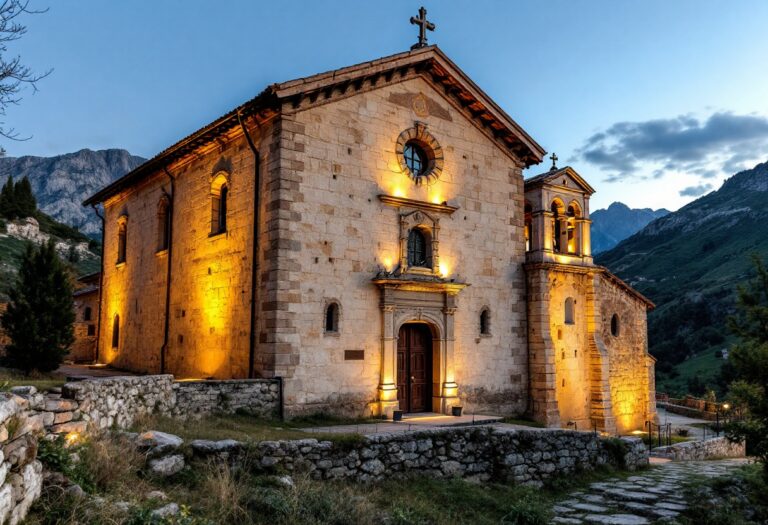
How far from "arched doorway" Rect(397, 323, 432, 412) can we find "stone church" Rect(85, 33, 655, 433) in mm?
46

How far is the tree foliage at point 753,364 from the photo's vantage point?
10039mm

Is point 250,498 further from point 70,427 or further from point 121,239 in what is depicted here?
point 121,239

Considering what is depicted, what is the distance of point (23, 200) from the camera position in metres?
60.2

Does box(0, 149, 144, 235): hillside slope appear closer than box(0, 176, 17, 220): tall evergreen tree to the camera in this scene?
No

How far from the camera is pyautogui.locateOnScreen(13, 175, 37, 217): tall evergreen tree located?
5919 centimetres

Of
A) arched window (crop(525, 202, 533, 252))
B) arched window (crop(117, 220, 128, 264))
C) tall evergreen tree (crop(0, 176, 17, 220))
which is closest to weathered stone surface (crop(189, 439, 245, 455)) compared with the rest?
arched window (crop(525, 202, 533, 252))

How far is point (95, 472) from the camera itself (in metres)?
6.87

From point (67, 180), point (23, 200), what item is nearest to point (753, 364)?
point (23, 200)

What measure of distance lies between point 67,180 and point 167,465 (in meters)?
196

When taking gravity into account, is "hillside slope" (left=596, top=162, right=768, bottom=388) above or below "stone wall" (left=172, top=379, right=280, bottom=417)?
above

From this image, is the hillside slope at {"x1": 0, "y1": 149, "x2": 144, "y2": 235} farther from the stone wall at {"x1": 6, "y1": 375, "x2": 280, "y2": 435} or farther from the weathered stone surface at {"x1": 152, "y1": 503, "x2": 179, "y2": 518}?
the weathered stone surface at {"x1": 152, "y1": 503, "x2": 179, "y2": 518}

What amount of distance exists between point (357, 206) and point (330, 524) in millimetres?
10745

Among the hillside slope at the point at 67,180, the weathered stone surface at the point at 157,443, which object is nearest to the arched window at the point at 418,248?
the weathered stone surface at the point at 157,443

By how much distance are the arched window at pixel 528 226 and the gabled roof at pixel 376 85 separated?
5.64 feet
